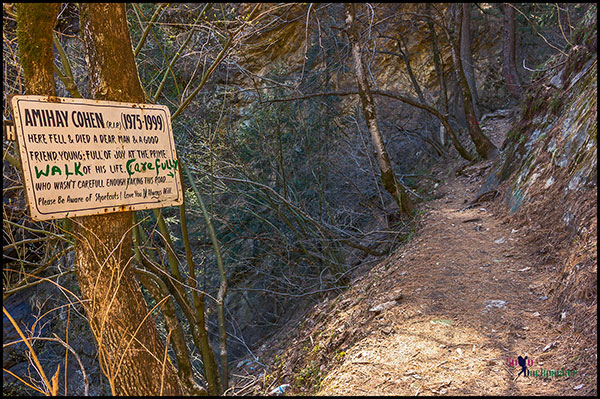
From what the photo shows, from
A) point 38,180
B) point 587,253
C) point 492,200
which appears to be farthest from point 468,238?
point 38,180

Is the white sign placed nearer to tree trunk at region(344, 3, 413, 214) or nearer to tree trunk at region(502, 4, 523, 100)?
tree trunk at region(344, 3, 413, 214)

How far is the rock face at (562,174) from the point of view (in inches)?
131

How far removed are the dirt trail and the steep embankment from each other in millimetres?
12

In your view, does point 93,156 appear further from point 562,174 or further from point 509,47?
point 509,47

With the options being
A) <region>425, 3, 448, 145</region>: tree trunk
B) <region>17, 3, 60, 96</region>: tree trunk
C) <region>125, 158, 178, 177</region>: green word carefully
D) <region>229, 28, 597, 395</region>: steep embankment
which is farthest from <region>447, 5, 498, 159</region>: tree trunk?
<region>17, 3, 60, 96</region>: tree trunk

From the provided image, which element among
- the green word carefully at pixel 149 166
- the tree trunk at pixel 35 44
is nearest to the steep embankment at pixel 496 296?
the green word carefully at pixel 149 166

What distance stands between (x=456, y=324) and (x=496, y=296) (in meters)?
0.63

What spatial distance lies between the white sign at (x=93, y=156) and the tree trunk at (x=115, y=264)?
0.22 m

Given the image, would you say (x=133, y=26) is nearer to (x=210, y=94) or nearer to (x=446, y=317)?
(x=210, y=94)

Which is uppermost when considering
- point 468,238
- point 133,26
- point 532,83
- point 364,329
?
point 133,26

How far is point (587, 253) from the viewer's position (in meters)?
3.33

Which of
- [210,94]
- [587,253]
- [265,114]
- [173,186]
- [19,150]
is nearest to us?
[19,150]

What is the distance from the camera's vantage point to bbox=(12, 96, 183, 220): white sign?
2.23 m

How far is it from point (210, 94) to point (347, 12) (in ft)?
8.77
